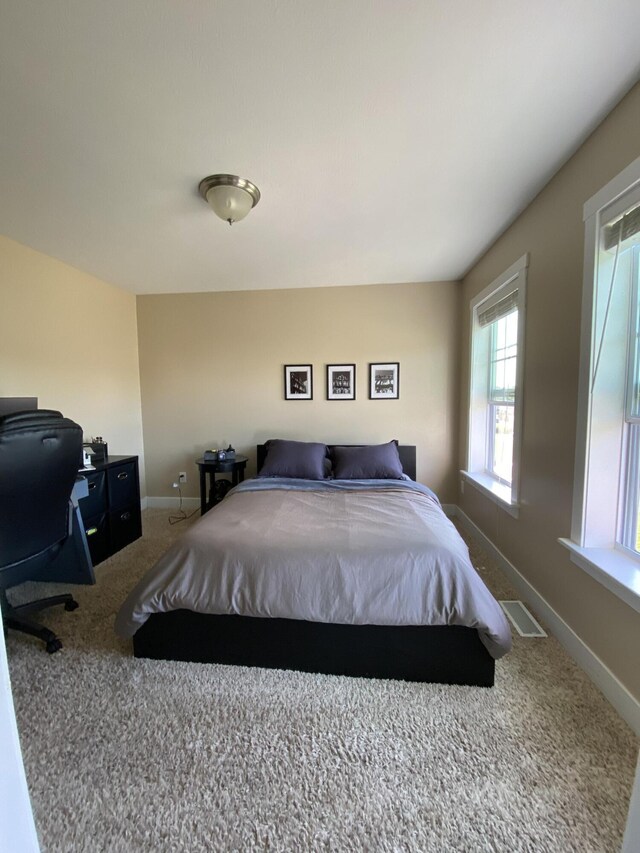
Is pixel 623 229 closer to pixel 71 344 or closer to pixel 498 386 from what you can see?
pixel 498 386

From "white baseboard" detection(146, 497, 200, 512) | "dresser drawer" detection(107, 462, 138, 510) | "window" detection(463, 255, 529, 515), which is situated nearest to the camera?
Result: "window" detection(463, 255, 529, 515)

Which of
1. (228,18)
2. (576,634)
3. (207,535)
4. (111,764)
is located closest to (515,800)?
(576,634)

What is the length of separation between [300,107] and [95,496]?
9.24ft

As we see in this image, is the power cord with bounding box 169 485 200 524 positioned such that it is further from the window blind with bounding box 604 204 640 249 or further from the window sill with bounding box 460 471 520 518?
the window blind with bounding box 604 204 640 249

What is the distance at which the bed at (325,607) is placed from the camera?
1.47 m

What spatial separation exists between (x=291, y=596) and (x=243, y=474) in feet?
7.66

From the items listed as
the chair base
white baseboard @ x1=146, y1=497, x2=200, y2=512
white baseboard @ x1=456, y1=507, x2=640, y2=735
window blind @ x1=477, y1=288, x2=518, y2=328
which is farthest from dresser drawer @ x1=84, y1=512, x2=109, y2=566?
window blind @ x1=477, y1=288, x2=518, y2=328

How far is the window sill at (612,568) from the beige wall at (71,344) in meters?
3.76

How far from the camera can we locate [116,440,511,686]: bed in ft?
4.82

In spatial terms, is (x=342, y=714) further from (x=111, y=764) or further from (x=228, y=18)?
(x=228, y=18)

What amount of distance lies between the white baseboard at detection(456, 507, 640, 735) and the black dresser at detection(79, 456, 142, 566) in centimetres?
313

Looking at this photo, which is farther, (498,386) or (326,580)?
(498,386)

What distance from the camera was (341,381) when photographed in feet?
11.9

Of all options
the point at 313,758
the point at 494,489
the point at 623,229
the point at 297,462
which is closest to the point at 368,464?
the point at 297,462
